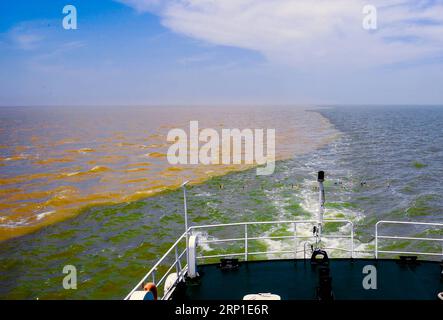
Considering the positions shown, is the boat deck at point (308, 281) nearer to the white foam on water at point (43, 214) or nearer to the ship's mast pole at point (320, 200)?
the ship's mast pole at point (320, 200)

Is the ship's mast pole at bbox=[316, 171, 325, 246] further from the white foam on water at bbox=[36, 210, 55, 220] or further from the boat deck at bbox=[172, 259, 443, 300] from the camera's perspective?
the white foam on water at bbox=[36, 210, 55, 220]

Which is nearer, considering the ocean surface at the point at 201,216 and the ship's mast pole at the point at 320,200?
the ship's mast pole at the point at 320,200

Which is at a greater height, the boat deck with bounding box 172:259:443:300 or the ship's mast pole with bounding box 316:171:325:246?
the ship's mast pole with bounding box 316:171:325:246

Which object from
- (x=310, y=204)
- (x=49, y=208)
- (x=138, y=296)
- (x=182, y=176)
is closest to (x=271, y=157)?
(x=182, y=176)

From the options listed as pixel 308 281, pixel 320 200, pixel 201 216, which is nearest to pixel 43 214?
pixel 201 216

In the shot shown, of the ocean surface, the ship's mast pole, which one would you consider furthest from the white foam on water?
the ship's mast pole

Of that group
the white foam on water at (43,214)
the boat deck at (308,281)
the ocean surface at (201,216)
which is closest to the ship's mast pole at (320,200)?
the boat deck at (308,281)

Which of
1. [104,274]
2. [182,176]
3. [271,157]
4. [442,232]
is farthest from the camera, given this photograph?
[271,157]
